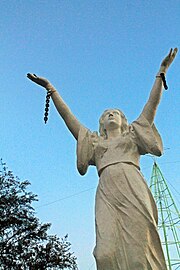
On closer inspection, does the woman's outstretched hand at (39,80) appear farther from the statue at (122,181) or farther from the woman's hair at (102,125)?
the woman's hair at (102,125)

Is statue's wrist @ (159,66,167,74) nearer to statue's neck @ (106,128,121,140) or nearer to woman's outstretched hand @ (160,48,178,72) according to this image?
woman's outstretched hand @ (160,48,178,72)

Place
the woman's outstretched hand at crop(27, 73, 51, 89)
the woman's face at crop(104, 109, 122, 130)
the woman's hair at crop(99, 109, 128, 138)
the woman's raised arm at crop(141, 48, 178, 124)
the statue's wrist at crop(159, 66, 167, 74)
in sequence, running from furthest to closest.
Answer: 1. the woman's outstretched hand at crop(27, 73, 51, 89)
2. the woman's hair at crop(99, 109, 128, 138)
3. the woman's face at crop(104, 109, 122, 130)
4. the statue's wrist at crop(159, 66, 167, 74)
5. the woman's raised arm at crop(141, 48, 178, 124)

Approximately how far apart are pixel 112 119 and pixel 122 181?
1323 millimetres

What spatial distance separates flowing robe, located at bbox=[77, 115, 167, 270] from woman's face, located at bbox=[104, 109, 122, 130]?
0.70 ft

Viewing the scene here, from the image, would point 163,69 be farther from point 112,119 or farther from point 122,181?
A: point 122,181

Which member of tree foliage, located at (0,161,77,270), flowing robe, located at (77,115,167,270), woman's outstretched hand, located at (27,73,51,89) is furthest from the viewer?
tree foliage, located at (0,161,77,270)

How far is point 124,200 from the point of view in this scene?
627 centimetres

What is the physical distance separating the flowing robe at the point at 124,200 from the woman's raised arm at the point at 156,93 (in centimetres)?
11

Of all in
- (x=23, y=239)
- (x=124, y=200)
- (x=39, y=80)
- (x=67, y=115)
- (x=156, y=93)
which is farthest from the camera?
(x=23, y=239)

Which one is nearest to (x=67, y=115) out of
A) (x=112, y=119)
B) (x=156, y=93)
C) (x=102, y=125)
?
(x=102, y=125)

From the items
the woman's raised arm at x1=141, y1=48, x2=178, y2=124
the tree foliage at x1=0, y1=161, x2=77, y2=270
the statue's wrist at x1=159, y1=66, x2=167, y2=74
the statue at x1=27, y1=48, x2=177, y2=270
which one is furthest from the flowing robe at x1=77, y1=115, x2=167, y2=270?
the tree foliage at x1=0, y1=161, x2=77, y2=270

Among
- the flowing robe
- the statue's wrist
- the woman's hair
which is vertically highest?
→ the statue's wrist

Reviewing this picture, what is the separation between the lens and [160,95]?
7070 millimetres

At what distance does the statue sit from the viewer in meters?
5.80
